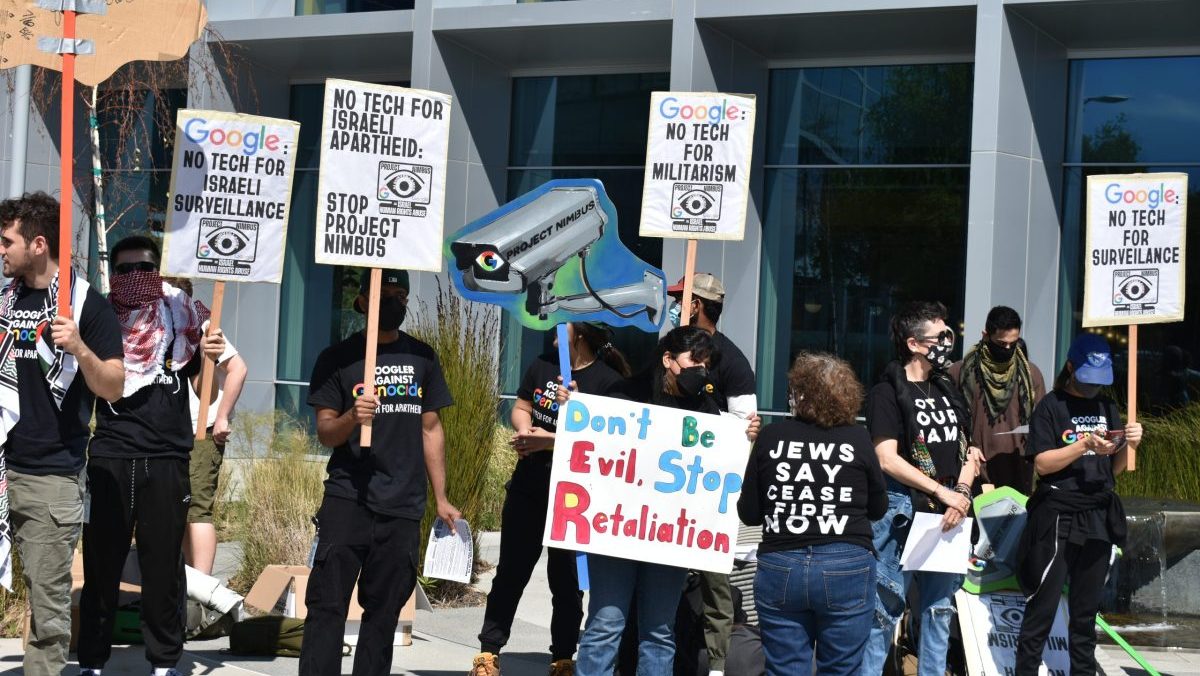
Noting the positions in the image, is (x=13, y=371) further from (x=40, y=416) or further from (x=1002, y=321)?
(x=1002, y=321)

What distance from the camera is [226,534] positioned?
38.4 feet

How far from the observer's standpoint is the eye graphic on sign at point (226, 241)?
727 cm

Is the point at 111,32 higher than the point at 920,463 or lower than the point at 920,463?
higher

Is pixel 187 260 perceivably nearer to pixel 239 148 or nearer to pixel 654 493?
pixel 239 148

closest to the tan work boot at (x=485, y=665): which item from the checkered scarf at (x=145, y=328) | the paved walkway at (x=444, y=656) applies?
the paved walkway at (x=444, y=656)

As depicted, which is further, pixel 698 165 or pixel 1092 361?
pixel 698 165

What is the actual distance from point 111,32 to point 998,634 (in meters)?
5.15

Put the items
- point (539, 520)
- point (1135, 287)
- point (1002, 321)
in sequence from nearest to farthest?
point (539, 520), point (1135, 287), point (1002, 321)

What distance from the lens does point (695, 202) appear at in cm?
764

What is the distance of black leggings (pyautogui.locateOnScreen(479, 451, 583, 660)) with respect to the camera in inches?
285

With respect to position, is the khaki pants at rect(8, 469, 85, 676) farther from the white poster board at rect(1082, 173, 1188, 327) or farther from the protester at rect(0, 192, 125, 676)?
the white poster board at rect(1082, 173, 1188, 327)

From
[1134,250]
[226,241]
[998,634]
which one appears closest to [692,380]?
[998,634]

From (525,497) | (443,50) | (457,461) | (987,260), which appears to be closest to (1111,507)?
(525,497)

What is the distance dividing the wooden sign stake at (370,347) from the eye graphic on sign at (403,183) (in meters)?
0.60
